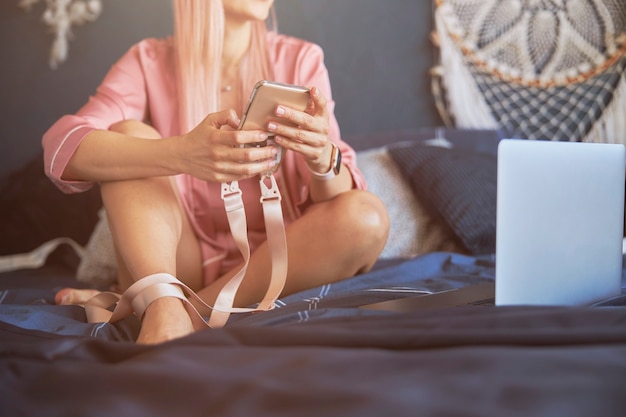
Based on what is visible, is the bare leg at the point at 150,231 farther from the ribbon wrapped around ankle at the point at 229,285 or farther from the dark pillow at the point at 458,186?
the dark pillow at the point at 458,186

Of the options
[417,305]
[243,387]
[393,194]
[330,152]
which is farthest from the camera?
[393,194]

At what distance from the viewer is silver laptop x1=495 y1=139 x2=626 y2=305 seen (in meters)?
0.72

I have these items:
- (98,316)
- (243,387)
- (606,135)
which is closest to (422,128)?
(606,135)

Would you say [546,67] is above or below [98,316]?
above

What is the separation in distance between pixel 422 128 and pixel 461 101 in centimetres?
13

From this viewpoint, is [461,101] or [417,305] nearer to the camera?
[417,305]

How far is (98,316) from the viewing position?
36.5 inches

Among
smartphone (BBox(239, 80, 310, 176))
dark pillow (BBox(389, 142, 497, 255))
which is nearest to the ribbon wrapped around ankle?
smartphone (BBox(239, 80, 310, 176))

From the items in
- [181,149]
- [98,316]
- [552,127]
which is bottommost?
[98,316]

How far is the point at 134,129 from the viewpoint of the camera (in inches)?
40.8

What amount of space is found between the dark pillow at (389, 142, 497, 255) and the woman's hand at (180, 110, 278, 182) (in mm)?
546

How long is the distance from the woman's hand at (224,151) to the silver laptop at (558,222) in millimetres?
320

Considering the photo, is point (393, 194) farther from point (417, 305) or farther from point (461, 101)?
point (417, 305)

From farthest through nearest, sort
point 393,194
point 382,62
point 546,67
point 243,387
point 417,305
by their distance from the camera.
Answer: point 546,67 < point 382,62 < point 393,194 < point 417,305 < point 243,387
